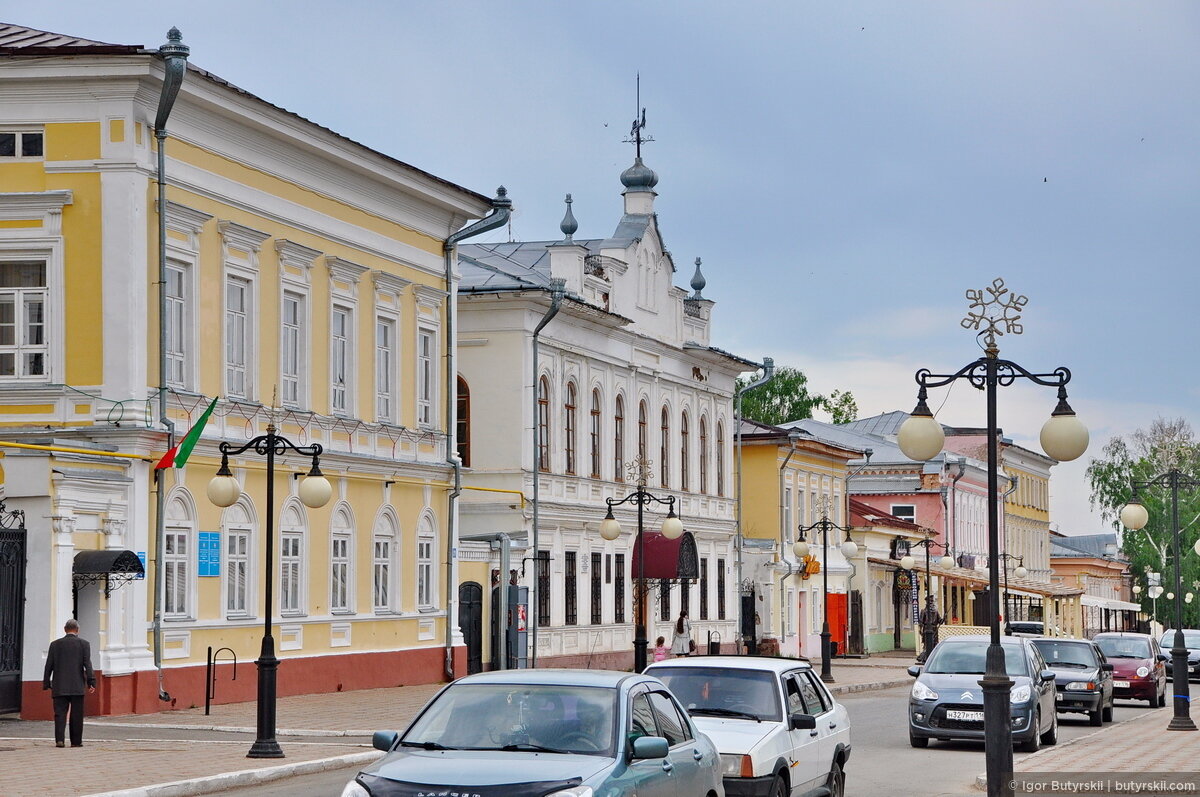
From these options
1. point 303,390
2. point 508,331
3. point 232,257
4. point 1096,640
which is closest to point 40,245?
point 232,257

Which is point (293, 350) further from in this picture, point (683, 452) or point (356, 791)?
point (356, 791)

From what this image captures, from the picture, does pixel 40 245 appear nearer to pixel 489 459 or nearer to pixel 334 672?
pixel 334 672

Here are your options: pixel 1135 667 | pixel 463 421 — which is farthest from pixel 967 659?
pixel 463 421

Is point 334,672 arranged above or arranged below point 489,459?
below

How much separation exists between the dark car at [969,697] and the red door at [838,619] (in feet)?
134

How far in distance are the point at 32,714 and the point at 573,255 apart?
23.0 meters

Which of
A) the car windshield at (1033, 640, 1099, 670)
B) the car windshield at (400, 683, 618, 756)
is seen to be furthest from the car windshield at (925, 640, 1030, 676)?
the car windshield at (400, 683, 618, 756)

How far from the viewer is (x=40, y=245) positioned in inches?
1113

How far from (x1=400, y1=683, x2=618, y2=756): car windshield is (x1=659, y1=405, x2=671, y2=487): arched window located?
4098cm

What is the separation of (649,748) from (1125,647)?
1154 inches

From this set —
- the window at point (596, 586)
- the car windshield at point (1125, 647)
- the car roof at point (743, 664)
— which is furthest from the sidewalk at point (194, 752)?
the window at point (596, 586)

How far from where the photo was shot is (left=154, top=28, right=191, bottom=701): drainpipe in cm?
2784

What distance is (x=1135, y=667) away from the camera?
124 feet

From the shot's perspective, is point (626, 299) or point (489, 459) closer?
point (489, 459)
